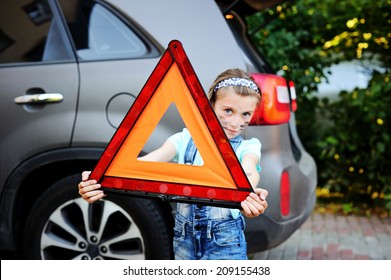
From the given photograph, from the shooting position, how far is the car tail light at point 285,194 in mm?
3211

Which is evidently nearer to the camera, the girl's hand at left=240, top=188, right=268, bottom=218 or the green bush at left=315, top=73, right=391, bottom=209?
the girl's hand at left=240, top=188, right=268, bottom=218

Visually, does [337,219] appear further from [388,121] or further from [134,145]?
[134,145]

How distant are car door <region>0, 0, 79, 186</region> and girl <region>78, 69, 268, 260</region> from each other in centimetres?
95

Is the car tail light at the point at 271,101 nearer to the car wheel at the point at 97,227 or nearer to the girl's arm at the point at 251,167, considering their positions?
the car wheel at the point at 97,227

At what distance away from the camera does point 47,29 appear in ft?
10.8

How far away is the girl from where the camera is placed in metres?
2.20

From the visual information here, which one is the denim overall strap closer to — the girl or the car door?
the girl

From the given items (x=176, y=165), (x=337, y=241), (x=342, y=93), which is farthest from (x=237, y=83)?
(x=342, y=93)

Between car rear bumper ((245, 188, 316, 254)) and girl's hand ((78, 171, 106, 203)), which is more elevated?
girl's hand ((78, 171, 106, 203))

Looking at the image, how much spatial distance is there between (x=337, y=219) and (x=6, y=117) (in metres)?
3.71

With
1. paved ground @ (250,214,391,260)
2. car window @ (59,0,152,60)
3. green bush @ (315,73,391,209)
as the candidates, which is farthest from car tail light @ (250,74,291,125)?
green bush @ (315,73,391,209)

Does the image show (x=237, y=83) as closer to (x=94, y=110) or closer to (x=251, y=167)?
(x=251, y=167)
